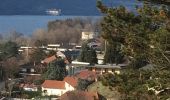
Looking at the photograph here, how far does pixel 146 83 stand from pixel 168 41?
43 cm

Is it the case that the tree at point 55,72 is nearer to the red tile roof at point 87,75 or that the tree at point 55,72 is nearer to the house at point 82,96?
the red tile roof at point 87,75

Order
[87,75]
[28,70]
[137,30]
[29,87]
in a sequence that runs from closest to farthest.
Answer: [137,30], [87,75], [29,87], [28,70]

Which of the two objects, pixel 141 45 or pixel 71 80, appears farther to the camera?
pixel 71 80

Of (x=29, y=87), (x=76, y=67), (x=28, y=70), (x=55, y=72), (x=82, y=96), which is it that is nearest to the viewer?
(x=82, y=96)

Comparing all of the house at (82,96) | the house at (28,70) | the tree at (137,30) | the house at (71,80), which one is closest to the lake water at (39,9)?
the house at (28,70)

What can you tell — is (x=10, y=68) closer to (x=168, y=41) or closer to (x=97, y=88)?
(x=97, y=88)

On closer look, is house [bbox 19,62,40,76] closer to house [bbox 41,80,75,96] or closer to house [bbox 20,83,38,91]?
house [bbox 20,83,38,91]

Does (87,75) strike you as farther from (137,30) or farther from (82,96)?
(137,30)

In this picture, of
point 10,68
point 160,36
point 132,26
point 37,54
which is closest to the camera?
point 160,36

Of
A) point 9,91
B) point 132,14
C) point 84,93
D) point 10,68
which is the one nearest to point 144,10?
point 132,14

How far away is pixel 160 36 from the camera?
4.36 meters

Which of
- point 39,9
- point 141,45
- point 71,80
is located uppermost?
point 141,45

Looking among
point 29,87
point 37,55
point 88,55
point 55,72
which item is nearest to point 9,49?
point 37,55

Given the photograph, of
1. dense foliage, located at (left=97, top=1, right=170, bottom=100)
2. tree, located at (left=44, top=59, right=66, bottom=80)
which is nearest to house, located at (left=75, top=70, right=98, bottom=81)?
tree, located at (left=44, top=59, right=66, bottom=80)
